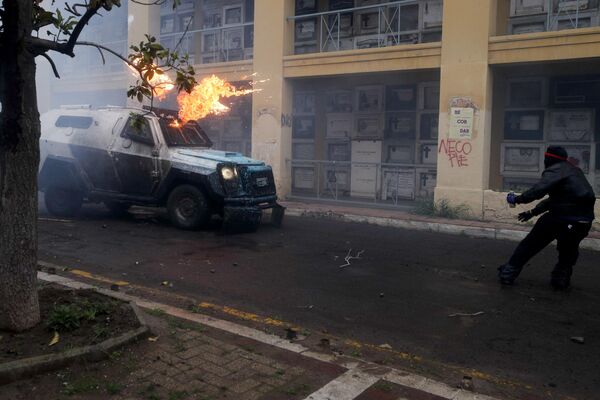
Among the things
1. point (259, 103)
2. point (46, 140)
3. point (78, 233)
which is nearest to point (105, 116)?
point (46, 140)

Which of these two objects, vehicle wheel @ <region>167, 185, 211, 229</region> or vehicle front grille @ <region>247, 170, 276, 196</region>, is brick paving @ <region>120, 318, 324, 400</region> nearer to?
vehicle wheel @ <region>167, 185, 211, 229</region>

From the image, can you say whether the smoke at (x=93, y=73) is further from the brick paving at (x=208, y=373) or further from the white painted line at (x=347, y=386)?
the white painted line at (x=347, y=386)

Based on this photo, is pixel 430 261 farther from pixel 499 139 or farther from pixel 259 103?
pixel 259 103

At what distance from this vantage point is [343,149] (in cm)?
1596

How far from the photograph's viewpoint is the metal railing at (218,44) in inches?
683

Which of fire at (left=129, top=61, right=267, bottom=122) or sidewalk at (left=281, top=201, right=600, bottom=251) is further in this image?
fire at (left=129, top=61, right=267, bottom=122)

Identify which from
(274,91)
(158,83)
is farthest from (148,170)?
(274,91)

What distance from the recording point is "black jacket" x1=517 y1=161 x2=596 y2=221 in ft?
20.3

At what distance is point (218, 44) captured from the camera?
1798 cm

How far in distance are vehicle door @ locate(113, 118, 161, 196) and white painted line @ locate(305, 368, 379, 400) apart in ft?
22.9

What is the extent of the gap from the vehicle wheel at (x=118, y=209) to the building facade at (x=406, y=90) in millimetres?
4108

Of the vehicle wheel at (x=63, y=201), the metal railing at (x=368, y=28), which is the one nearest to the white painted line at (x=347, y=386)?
the vehicle wheel at (x=63, y=201)

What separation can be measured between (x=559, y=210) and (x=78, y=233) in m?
7.38

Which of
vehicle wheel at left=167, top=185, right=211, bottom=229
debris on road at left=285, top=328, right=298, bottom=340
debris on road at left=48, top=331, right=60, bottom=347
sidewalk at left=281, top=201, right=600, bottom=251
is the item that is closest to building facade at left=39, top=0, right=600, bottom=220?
sidewalk at left=281, top=201, right=600, bottom=251
